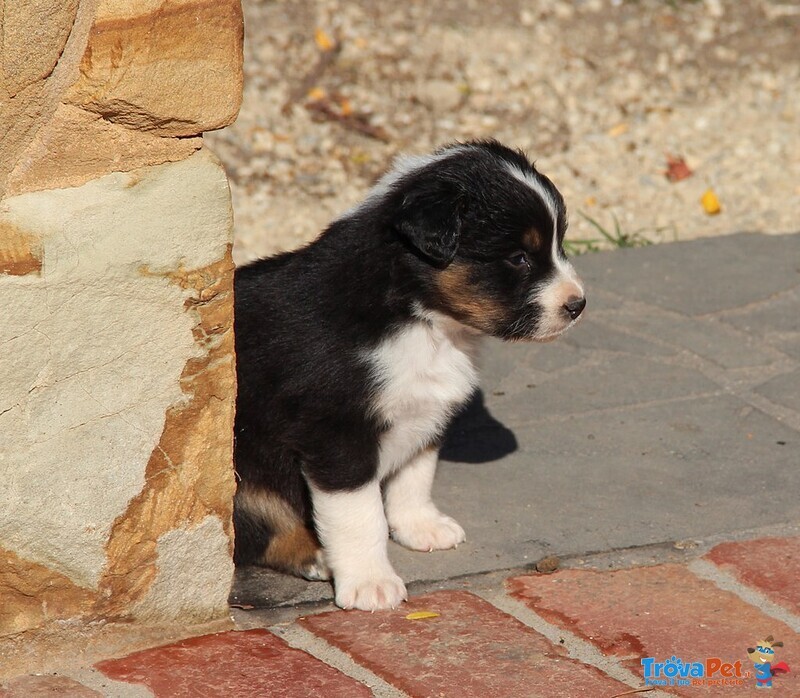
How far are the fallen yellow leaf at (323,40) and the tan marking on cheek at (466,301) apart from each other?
16.2 feet

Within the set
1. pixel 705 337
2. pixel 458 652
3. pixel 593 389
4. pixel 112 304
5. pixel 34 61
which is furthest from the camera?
pixel 705 337

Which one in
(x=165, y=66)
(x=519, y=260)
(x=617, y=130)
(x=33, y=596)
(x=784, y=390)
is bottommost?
(x=784, y=390)

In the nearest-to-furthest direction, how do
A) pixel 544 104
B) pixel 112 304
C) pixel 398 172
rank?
pixel 112 304, pixel 398 172, pixel 544 104

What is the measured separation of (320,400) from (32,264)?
104cm

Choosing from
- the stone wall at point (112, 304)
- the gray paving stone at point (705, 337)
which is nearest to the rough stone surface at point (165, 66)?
the stone wall at point (112, 304)

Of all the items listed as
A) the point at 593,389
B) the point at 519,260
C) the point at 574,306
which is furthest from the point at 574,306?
the point at 593,389

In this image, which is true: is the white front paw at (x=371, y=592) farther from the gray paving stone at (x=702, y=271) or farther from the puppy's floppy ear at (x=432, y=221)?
the gray paving stone at (x=702, y=271)

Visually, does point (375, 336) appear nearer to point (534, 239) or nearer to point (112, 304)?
point (534, 239)

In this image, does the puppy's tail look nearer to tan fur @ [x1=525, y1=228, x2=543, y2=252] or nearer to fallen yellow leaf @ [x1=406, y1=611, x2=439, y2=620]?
fallen yellow leaf @ [x1=406, y1=611, x2=439, y2=620]

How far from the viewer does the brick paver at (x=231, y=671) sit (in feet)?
10.5

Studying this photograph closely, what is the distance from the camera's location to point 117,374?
123 inches

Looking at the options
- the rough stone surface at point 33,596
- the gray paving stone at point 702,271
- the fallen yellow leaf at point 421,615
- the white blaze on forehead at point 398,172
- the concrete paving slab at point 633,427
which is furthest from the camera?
the gray paving stone at point 702,271

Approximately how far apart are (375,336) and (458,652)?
0.93m

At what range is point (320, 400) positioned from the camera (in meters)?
3.71
